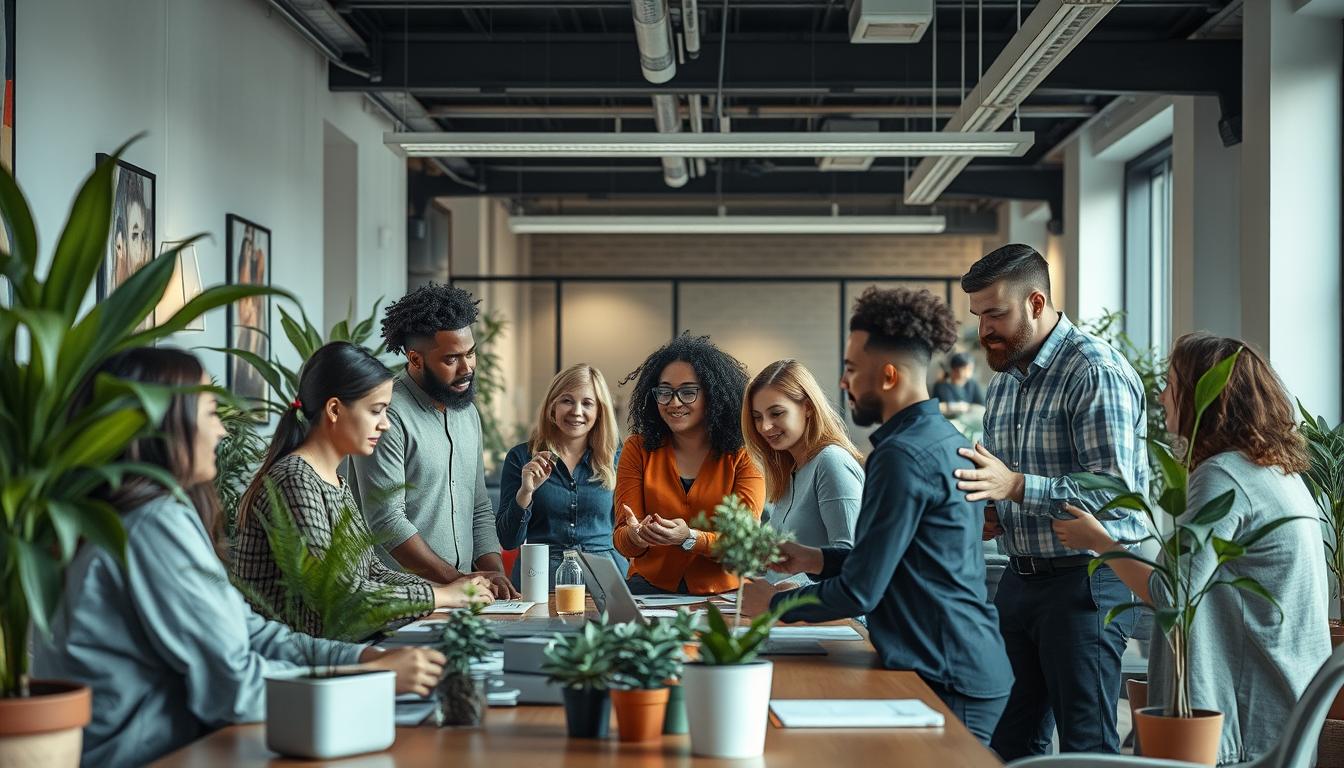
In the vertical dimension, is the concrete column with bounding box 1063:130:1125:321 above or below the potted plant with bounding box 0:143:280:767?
above

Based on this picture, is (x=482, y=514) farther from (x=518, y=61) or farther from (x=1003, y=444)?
(x=518, y=61)

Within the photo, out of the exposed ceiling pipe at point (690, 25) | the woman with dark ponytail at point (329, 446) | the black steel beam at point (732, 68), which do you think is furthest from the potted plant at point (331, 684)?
the black steel beam at point (732, 68)

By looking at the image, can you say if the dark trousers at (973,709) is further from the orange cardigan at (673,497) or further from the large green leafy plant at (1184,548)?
the orange cardigan at (673,497)

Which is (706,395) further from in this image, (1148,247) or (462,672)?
(1148,247)

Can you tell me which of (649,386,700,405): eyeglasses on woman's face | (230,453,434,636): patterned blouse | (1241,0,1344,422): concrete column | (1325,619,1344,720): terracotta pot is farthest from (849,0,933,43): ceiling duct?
(230,453,434,636): patterned blouse

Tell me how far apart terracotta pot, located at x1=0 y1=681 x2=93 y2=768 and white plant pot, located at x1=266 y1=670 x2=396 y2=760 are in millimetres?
255

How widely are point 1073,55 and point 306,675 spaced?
21.5ft

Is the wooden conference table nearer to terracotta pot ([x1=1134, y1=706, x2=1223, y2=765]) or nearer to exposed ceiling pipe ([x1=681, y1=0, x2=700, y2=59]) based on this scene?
terracotta pot ([x1=1134, y1=706, x2=1223, y2=765])

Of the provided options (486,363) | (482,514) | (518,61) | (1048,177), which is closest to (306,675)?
(482,514)

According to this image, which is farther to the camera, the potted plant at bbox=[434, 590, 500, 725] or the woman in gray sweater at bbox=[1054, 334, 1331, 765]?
the woman in gray sweater at bbox=[1054, 334, 1331, 765]

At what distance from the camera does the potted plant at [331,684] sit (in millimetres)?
1897

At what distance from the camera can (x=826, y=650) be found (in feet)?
8.96

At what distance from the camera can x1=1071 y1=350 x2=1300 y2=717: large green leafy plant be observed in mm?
2588

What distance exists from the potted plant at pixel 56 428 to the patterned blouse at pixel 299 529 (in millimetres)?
789
